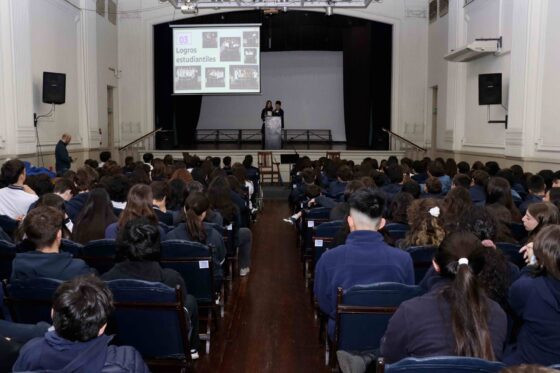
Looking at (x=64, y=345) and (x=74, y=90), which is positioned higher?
(x=74, y=90)

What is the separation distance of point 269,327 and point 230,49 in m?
9.91

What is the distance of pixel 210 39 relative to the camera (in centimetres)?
1302

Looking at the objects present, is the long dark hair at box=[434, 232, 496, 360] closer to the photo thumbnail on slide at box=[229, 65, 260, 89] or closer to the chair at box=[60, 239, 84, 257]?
the chair at box=[60, 239, 84, 257]

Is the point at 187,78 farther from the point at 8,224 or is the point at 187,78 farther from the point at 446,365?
the point at 446,365

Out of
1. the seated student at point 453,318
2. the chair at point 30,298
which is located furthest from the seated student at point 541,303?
the chair at point 30,298

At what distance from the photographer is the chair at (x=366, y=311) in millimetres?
2613

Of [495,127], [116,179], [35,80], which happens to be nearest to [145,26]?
[35,80]

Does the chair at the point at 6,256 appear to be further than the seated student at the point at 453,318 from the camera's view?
Yes

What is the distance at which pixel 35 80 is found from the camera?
32.2ft

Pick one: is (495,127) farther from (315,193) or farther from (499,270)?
(499,270)

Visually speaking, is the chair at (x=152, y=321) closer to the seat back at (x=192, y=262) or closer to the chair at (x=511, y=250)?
the seat back at (x=192, y=262)

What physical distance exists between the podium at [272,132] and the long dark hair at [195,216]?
11263 millimetres

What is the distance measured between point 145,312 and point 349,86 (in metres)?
15.8

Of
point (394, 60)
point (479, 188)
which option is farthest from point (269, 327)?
point (394, 60)
